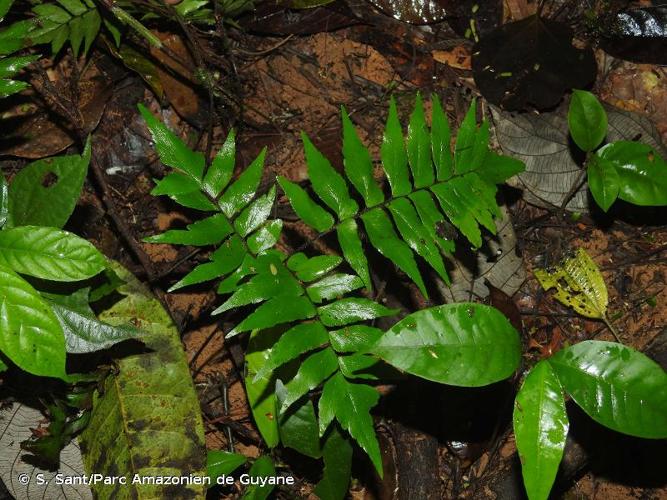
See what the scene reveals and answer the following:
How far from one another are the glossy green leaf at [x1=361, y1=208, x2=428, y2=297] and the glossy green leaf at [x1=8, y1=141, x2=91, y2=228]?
3.80ft

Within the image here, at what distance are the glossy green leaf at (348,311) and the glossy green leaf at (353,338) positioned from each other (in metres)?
0.03

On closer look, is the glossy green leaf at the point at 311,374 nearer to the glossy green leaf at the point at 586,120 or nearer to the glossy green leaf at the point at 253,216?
the glossy green leaf at the point at 253,216

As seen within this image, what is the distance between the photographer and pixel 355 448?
307 cm

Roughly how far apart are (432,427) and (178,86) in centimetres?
228

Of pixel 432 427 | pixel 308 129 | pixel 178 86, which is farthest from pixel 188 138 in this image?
pixel 432 427

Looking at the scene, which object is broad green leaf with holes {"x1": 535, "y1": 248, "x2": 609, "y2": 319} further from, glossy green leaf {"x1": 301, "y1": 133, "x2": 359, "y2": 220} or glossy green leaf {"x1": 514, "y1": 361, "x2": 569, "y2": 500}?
glossy green leaf {"x1": 301, "y1": 133, "x2": 359, "y2": 220}

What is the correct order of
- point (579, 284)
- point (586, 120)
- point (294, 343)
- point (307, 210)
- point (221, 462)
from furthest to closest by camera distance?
point (579, 284), point (586, 120), point (221, 462), point (307, 210), point (294, 343)

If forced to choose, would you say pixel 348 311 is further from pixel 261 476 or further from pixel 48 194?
pixel 48 194

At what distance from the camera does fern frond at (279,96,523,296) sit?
261 centimetres

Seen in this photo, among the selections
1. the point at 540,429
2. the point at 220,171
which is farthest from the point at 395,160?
the point at 540,429

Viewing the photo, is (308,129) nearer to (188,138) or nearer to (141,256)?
(188,138)

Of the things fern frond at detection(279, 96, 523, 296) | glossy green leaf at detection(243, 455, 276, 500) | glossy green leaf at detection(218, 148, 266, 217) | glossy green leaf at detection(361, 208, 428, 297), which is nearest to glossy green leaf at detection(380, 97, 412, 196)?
fern frond at detection(279, 96, 523, 296)

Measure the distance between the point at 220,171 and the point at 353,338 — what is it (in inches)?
34.7

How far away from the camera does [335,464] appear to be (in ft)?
9.32
